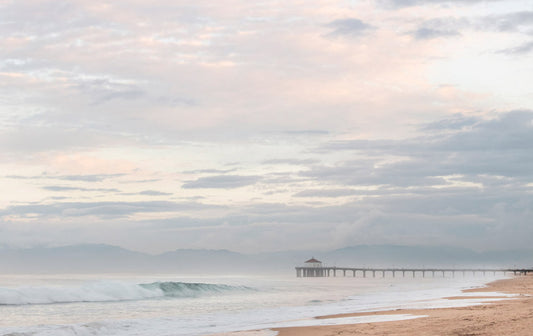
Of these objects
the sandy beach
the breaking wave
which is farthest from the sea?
the sandy beach

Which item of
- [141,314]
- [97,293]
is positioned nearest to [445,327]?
[141,314]

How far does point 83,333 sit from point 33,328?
2.74 meters

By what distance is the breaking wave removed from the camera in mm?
43062

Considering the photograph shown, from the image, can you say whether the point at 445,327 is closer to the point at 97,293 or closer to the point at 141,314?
the point at 141,314

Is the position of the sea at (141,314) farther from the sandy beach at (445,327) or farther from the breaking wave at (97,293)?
the sandy beach at (445,327)

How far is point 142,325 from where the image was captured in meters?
24.8

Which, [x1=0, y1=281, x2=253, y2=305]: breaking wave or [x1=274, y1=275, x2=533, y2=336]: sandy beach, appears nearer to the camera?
[x1=274, y1=275, x2=533, y2=336]: sandy beach

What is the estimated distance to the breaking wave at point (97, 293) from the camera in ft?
141

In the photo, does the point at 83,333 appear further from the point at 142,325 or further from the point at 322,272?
the point at 322,272

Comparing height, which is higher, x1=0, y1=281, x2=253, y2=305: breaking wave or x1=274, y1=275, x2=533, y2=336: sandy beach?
x1=0, y1=281, x2=253, y2=305: breaking wave

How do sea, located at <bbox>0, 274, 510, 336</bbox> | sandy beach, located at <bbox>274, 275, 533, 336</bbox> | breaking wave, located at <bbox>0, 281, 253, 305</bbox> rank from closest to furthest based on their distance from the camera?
sandy beach, located at <bbox>274, 275, 533, 336</bbox>
sea, located at <bbox>0, 274, 510, 336</bbox>
breaking wave, located at <bbox>0, 281, 253, 305</bbox>

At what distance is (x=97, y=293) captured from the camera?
4972cm

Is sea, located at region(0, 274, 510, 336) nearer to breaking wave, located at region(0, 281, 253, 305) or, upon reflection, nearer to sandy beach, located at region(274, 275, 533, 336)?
breaking wave, located at region(0, 281, 253, 305)

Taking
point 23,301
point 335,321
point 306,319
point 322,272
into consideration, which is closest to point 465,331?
point 335,321
